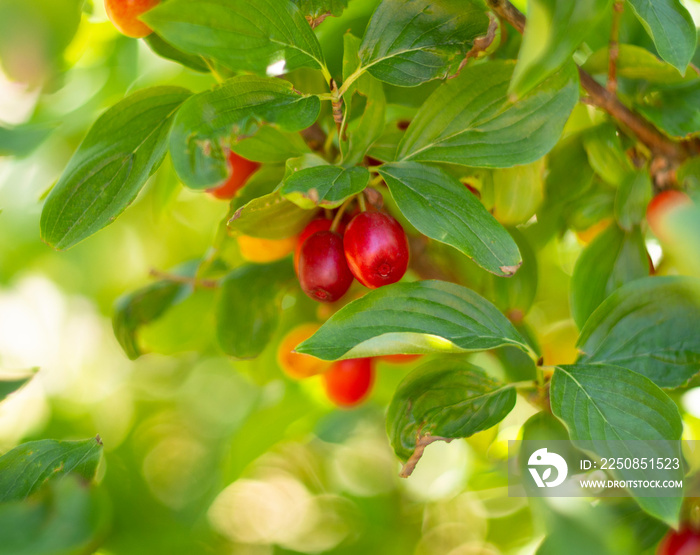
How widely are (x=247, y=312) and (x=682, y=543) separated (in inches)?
24.7

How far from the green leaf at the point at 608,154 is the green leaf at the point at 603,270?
0.08m

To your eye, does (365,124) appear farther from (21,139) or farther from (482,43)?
(21,139)

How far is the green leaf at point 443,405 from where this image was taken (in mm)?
610

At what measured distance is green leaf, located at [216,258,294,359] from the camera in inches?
32.4

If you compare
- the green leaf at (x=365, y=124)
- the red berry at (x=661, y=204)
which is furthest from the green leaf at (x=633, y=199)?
the green leaf at (x=365, y=124)

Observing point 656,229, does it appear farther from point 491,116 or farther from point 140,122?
point 140,122

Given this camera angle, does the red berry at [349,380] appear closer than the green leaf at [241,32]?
No

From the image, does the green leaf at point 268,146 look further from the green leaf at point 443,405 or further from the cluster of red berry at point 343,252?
the green leaf at point 443,405

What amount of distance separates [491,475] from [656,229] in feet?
1.74

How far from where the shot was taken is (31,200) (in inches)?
44.6

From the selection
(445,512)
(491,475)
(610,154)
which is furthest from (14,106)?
(445,512)

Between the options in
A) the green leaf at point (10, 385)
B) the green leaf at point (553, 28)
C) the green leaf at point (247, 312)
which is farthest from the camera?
the green leaf at point (247, 312)

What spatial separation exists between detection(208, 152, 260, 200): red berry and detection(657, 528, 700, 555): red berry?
71 cm

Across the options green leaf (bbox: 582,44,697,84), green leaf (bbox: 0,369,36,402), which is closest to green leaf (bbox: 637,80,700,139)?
green leaf (bbox: 582,44,697,84)
